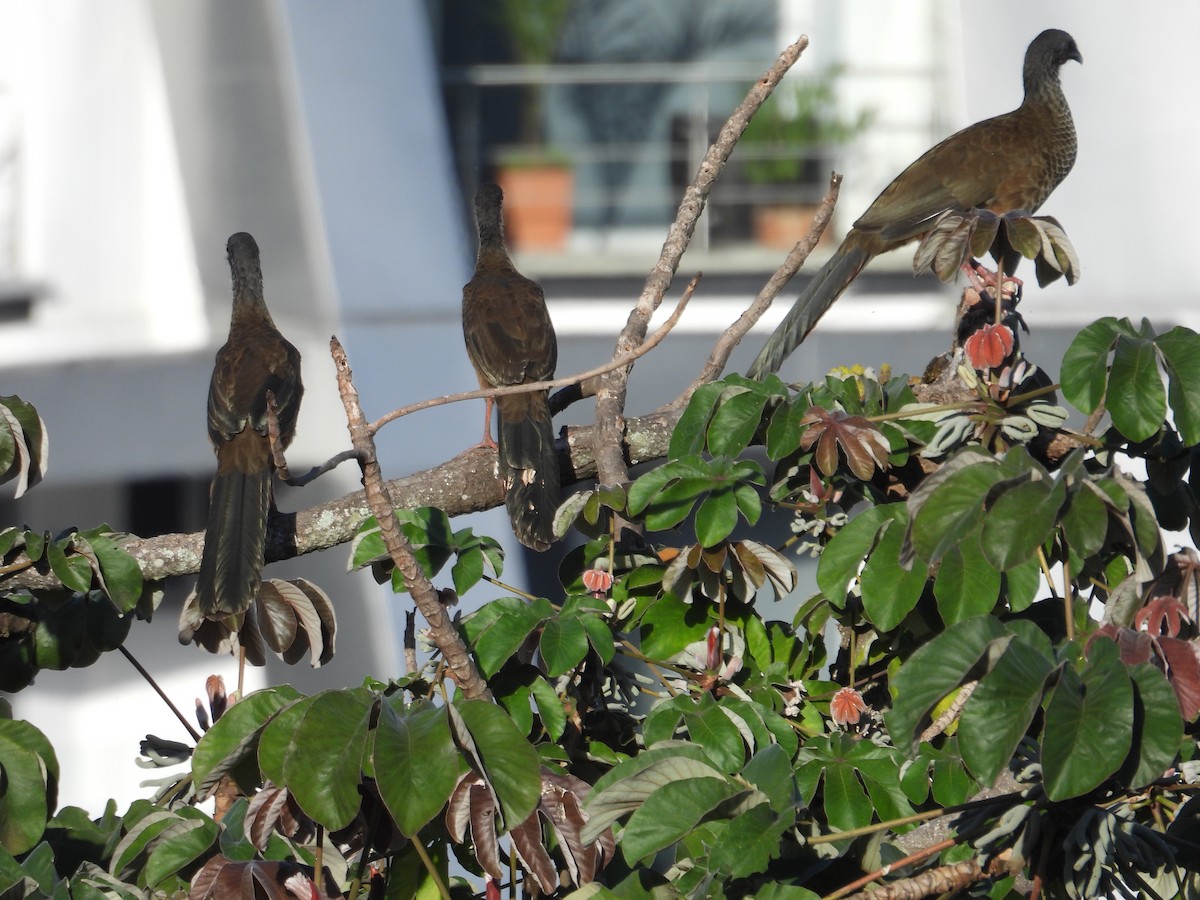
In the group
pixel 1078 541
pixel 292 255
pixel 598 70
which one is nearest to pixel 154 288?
pixel 292 255

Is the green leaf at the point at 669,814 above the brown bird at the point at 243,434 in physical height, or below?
below

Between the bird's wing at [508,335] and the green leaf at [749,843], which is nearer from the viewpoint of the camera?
the green leaf at [749,843]

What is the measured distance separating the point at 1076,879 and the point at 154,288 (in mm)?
4419

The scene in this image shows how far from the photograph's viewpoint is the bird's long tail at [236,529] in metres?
2.16

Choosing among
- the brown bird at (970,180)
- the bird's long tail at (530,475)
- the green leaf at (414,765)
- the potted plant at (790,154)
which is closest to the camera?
the green leaf at (414,765)

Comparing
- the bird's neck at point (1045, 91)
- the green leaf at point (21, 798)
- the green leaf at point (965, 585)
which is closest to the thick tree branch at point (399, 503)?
the green leaf at point (21, 798)

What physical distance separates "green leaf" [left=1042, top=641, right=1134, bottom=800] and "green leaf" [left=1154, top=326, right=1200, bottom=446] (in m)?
0.46

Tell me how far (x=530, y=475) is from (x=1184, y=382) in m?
1.46

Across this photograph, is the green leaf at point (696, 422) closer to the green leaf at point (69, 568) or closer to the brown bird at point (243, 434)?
the brown bird at point (243, 434)

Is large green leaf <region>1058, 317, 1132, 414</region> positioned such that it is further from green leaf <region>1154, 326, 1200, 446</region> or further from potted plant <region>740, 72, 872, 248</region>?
potted plant <region>740, 72, 872, 248</region>

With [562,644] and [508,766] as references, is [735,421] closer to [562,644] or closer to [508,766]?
[562,644]

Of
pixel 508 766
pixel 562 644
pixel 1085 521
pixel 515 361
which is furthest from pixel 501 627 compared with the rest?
pixel 515 361

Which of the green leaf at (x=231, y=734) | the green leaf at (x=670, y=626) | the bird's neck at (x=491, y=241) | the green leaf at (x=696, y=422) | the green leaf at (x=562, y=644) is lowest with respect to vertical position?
the green leaf at (x=670, y=626)

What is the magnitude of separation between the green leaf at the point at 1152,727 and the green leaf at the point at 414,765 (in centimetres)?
64
